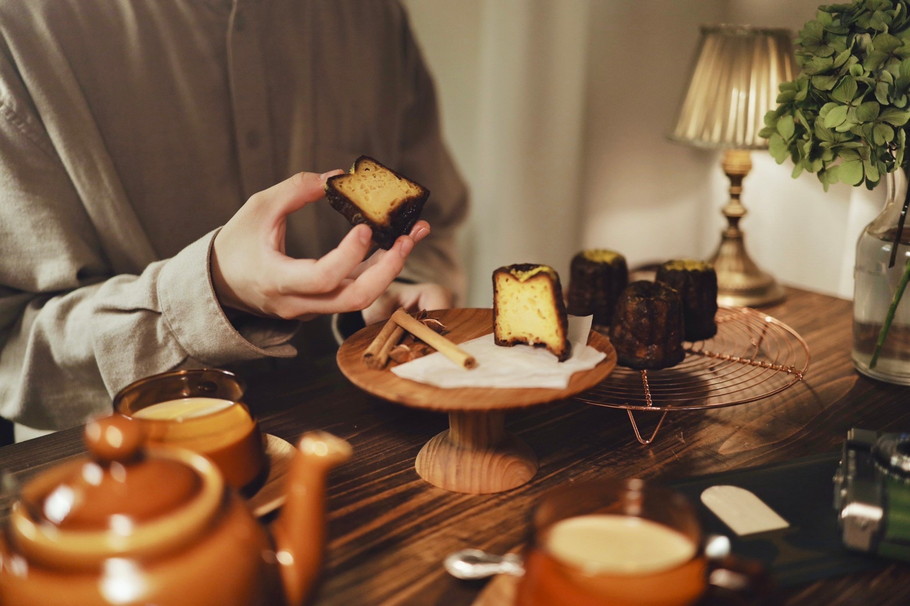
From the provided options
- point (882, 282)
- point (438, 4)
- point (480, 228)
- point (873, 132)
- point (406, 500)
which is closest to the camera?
point (406, 500)

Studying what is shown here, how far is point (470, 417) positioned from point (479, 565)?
24 centimetres

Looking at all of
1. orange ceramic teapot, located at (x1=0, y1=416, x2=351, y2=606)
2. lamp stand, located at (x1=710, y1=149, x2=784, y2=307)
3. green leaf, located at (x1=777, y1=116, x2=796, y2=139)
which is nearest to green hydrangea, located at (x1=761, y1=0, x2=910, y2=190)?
green leaf, located at (x1=777, y1=116, x2=796, y2=139)

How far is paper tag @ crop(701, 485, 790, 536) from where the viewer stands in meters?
0.87

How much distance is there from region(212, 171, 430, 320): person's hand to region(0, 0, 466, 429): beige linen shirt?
5 cm

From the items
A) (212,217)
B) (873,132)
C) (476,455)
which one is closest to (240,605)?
(476,455)

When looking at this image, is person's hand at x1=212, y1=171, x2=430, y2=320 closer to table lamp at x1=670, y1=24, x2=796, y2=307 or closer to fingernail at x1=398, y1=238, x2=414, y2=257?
fingernail at x1=398, y1=238, x2=414, y2=257

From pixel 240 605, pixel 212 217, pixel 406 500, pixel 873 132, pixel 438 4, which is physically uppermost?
pixel 438 4

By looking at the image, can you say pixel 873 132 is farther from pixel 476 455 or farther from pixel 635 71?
pixel 635 71

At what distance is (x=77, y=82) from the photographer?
1.27m

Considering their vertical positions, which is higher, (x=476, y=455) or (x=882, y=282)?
(x=882, y=282)

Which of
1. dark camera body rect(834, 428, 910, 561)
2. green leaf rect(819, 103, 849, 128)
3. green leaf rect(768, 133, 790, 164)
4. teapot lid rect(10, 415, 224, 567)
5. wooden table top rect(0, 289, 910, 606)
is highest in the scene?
green leaf rect(819, 103, 849, 128)

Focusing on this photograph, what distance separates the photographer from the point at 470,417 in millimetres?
973

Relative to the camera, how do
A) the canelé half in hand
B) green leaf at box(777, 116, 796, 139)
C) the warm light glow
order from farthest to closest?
the warm light glow
green leaf at box(777, 116, 796, 139)
the canelé half in hand

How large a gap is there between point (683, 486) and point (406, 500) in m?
0.34
